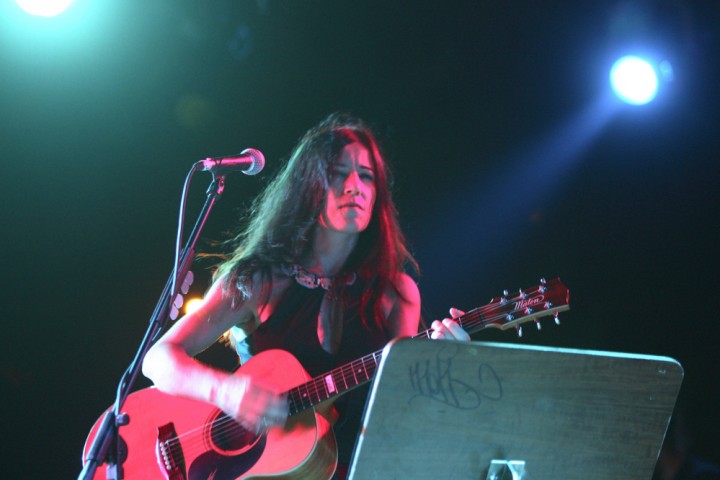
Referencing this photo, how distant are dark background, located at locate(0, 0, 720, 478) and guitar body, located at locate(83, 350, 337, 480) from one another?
981 millimetres

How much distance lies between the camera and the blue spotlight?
3.40 metres

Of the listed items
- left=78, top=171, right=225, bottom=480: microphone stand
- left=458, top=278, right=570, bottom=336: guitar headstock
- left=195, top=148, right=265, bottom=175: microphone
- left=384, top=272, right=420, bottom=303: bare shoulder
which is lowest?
left=458, top=278, right=570, bottom=336: guitar headstock

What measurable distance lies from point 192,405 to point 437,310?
147 cm

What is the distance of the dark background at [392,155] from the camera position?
10.6ft

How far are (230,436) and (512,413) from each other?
1.31 metres

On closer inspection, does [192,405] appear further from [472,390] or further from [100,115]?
[100,115]

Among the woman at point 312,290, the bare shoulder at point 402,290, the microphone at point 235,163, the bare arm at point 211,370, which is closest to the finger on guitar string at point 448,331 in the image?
the woman at point 312,290

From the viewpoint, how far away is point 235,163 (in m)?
2.26

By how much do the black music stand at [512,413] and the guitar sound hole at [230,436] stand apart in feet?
3.58

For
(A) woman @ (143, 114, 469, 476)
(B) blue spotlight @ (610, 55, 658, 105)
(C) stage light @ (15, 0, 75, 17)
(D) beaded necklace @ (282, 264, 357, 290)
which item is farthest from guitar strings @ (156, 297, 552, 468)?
(C) stage light @ (15, 0, 75, 17)

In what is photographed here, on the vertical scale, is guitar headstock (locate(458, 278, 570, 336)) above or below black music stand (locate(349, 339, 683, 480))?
below

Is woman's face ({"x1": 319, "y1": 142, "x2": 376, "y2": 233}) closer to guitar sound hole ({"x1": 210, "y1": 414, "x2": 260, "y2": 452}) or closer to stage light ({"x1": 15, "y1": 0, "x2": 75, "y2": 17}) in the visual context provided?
guitar sound hole ({"x1": 210, "y1": 414, "x2": 260, "y2": 452})

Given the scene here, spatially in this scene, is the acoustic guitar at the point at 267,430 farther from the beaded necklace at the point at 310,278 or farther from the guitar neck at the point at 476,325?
the beaded necklace at the point at 310,278

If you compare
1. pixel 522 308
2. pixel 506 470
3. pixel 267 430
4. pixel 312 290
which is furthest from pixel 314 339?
pixel 506 470
